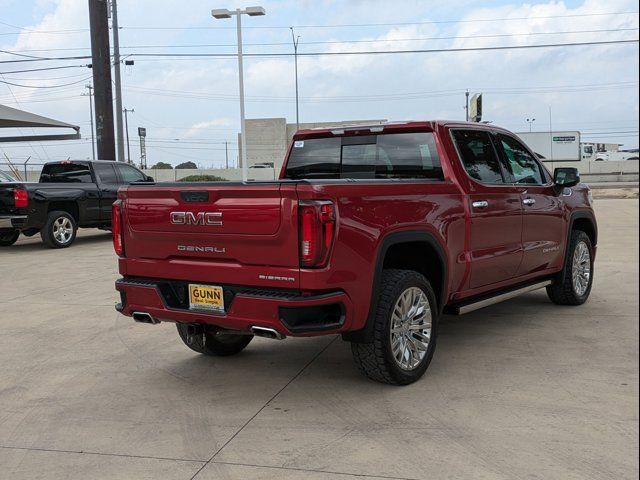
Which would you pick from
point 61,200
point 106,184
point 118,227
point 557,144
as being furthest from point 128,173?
point 557,144

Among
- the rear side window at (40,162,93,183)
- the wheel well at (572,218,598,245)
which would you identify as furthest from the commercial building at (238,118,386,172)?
the wheel well at (572,218,598,245)

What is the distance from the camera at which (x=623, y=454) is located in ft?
11.1

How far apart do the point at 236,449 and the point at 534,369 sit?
2484 millimetres

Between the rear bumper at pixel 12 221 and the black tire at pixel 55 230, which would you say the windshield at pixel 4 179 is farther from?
the black tire at pixel 55 230

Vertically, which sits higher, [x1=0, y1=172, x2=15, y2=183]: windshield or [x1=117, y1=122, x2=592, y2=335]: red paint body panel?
[x1=0, y1=172, x2=15, y2=183]: windshield

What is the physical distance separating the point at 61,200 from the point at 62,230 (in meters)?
0.65

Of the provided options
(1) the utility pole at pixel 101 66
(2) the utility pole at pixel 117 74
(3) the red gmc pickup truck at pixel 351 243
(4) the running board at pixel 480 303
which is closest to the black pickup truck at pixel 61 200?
(1) the utility pole at pixel 101 66

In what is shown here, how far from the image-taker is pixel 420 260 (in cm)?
498

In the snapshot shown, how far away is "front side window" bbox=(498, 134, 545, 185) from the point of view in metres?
6.10

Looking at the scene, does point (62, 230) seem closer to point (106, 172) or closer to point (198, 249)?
point (106, 172)

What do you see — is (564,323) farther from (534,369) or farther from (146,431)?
(146,431)

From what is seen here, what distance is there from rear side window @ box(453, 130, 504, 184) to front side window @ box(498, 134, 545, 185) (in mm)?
304

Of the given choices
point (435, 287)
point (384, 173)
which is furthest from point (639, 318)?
point (384, 173)

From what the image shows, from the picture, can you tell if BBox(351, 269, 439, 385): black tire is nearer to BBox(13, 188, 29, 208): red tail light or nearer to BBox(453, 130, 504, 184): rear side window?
BBox(453, 130, 504, 184): rear side window
